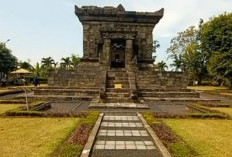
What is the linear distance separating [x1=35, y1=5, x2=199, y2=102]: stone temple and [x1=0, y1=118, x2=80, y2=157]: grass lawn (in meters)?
6.75

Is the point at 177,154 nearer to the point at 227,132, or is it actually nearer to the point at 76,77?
the point at 227,132

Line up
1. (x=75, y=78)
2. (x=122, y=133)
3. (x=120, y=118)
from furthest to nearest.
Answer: (x=75, y=78) < (x=120, y=118) < (x=122, y=133)

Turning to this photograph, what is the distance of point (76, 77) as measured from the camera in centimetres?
2316

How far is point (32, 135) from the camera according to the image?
8.29 m

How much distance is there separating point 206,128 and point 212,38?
32.3 meters

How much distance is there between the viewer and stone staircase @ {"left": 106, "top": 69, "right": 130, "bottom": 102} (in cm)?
1747

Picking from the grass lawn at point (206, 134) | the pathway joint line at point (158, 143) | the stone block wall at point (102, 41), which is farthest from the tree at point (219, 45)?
the pathway joint line at point (158, 143)

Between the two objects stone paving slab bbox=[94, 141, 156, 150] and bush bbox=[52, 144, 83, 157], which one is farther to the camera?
stone paving slab bbox=[94, 141, 156, 150]

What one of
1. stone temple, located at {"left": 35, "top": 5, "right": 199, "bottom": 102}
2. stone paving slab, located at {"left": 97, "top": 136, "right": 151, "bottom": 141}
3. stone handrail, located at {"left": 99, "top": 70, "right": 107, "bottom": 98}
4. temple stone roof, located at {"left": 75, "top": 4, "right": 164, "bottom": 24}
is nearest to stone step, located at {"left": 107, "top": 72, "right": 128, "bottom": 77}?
stone temple, located at {"left": 35, "top": 5, "right": 199, "bottom": 102}

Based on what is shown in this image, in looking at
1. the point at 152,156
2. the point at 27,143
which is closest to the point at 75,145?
the point at 27,143

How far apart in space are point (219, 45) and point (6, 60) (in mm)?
34928

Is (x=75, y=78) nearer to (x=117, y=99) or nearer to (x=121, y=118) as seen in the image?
(x=117, y=99)

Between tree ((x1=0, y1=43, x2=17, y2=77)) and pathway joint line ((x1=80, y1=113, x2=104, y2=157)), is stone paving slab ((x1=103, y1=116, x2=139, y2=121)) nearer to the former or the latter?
pathway joint line ((x1=80, y1=113, x2=104, y2=157))

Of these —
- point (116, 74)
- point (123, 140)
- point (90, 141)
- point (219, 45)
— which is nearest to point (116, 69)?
point (116, 74)
